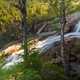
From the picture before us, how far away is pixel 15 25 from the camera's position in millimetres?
19859

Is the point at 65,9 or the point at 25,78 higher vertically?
the point at 65,9

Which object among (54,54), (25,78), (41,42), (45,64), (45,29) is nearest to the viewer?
(25,78)

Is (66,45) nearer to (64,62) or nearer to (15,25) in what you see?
(64,62)

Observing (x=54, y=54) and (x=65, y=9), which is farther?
(x=54, y=54)

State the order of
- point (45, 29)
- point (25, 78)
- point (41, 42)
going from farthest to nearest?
A: 1. point (45, 29)
2. point (41, 42)
3. point (25, 78)

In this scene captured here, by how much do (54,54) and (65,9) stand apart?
7.24 feet

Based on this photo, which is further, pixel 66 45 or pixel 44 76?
pixel 66 45

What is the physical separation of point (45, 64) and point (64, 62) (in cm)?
63

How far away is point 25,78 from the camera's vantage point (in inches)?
358

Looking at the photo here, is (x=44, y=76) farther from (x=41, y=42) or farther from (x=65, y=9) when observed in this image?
(x=41, y=42)

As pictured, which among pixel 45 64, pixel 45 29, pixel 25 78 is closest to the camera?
pixel 25 78

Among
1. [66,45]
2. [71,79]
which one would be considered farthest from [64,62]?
[66,45]

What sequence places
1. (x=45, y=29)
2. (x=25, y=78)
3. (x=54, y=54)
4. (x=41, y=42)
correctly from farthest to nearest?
(x=45, y=29) → (x=41, y=42) → (x=54, y=54) → (x=25, y=78)

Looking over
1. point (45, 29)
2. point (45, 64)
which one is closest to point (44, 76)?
point (45, 64)
